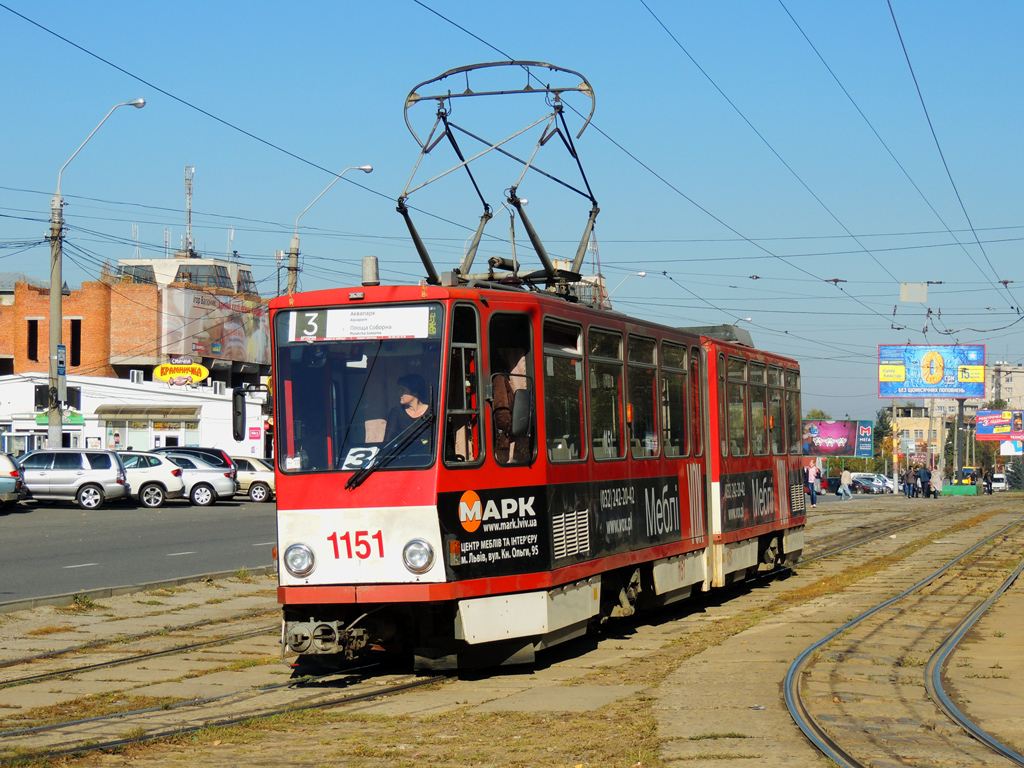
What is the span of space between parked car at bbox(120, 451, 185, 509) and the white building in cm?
2038

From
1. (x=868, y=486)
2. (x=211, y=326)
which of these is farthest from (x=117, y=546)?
(x=868, y=486)

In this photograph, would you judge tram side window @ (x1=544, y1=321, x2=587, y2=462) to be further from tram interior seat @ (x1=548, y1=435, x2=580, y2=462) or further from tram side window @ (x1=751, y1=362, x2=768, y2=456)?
tram side window @ (x1=751, y1=362, x2=768, y2=456)

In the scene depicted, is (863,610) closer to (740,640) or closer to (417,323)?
(740,640)

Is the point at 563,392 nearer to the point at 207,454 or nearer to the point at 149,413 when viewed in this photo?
the point at 207,454

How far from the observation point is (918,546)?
79.5ft

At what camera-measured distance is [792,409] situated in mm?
18266

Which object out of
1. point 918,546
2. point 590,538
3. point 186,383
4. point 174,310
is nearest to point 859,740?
point 590,538

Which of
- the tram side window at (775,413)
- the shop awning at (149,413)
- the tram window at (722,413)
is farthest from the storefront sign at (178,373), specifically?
the tram window at (722,413)

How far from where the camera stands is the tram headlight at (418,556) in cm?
901

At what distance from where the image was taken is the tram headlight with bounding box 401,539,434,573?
901 cm

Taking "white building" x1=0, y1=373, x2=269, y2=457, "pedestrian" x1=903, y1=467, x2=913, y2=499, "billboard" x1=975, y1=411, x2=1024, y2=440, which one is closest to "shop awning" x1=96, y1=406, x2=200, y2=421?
"white building" x1=0, y1=373, x2=269, y2=457

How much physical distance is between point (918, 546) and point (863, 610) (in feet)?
37.5

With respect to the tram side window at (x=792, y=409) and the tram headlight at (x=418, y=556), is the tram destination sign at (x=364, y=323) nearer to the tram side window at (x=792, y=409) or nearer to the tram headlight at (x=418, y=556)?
the tram headlight at (x=418, y=556)

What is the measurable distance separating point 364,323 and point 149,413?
5145 cm
